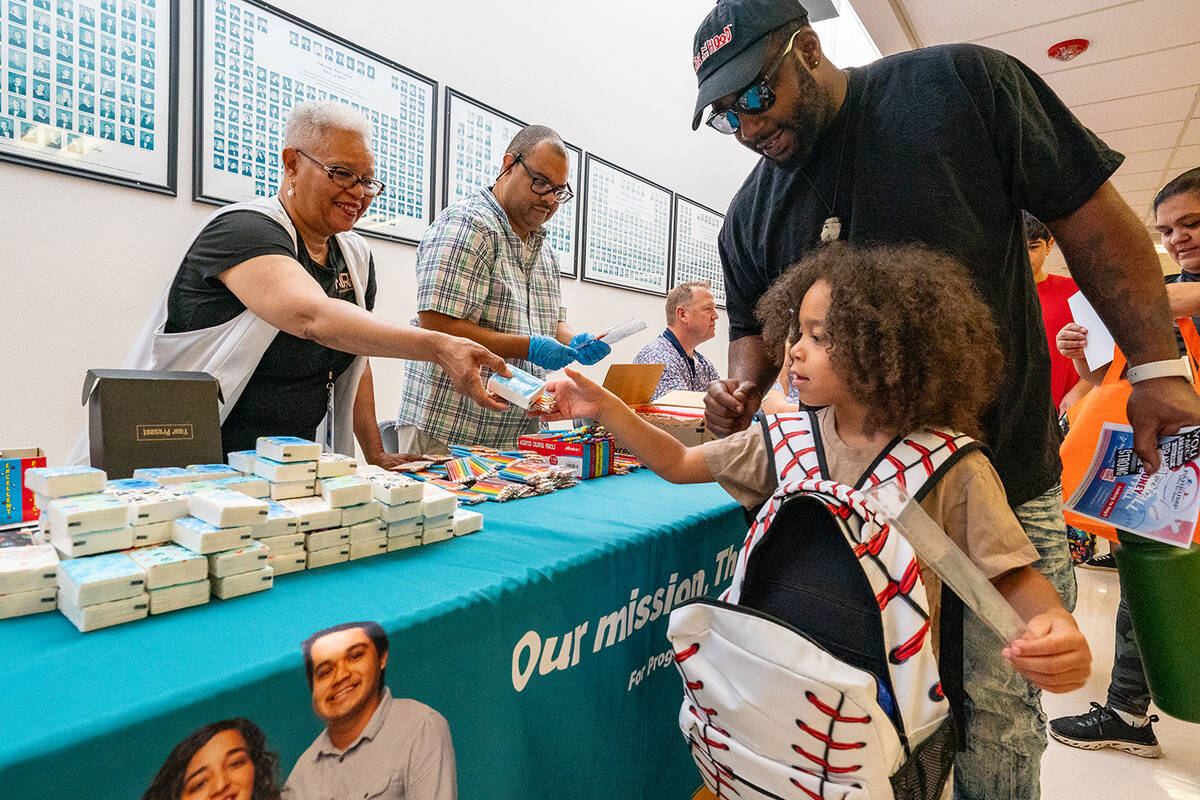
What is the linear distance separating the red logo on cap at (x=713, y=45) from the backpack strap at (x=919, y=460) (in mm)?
752

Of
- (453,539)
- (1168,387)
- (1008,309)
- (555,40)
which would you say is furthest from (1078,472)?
(555,40)

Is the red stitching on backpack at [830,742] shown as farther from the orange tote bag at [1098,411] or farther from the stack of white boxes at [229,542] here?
the orange tote bag at [1098,411]

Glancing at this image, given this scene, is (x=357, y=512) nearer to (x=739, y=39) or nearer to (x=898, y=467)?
(x=898, y=467)

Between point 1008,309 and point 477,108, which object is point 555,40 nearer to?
point 477,108

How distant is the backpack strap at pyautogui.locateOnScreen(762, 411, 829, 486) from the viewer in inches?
37.3

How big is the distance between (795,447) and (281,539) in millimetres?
759

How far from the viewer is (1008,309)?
1.06 metres

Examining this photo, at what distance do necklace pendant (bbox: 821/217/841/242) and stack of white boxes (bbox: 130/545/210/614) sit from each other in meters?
1.09

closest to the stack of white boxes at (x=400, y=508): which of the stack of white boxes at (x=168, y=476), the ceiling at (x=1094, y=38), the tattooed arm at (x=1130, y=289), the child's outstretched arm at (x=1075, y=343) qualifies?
the stack of white boxes at (x=168, y=476)

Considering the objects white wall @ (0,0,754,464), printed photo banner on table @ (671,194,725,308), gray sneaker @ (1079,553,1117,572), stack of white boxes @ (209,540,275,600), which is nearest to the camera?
stack of white boxes @ (209,540,275,600)

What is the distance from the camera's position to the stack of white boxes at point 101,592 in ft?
2.11

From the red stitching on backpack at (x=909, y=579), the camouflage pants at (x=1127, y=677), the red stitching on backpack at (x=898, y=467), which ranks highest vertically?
the red stitching on backpack at (x=898, y=467)

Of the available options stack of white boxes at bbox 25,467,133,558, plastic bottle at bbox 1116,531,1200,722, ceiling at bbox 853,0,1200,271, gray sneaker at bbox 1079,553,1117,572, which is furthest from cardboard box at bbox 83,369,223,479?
gray sneaker at bbox 1079,553,1117,572

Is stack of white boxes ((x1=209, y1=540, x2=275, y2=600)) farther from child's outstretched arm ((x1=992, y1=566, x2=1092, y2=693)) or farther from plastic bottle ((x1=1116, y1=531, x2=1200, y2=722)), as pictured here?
plastic bottle ((x1=1116, y1=531, x2=1200, y2=722))
